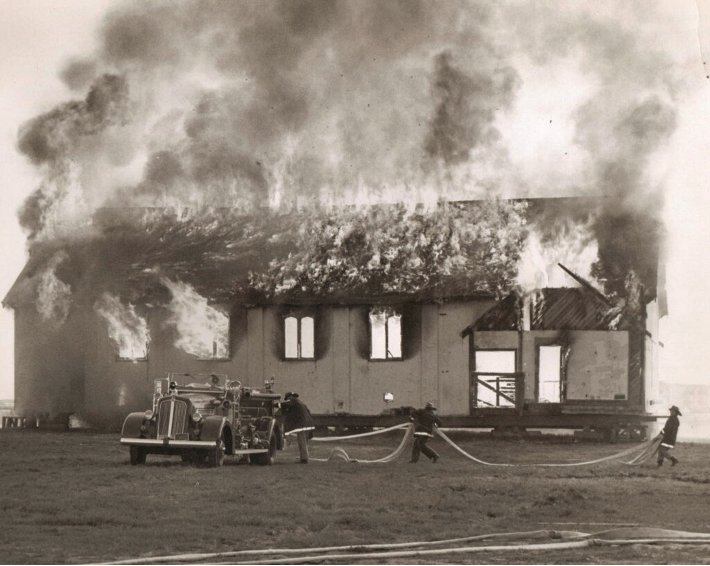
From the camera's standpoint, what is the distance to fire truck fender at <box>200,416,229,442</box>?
23.1 metres

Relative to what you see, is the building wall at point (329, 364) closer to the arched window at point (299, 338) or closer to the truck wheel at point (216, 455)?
the arched window at point (299, 338)

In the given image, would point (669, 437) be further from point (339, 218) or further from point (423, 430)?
point (339, 218)

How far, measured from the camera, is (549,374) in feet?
132

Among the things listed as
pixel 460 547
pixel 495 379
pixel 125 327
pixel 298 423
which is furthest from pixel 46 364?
pixel 460 547

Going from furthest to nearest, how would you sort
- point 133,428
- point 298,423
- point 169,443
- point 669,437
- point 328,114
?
point 328,114 < point 298,423 < point 669,437 < point 133,428 < point 169,443

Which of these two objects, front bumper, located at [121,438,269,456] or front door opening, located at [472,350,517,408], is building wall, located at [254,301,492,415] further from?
front bumper, located at [121,438,269,456]

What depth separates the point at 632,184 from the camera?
35125 mm

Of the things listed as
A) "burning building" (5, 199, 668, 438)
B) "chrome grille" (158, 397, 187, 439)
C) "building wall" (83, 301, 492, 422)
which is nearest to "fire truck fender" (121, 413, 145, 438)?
"chrome grille" (158, 397, 187, 439)

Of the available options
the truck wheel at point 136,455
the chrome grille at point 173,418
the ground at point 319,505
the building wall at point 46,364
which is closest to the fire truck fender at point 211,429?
the chrome grille at point 173,418

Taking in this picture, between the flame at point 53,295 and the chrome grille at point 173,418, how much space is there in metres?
17.7

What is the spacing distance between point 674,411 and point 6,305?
1032 inches

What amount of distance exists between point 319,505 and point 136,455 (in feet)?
25.4

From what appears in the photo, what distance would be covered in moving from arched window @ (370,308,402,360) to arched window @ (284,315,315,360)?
218 centimetres

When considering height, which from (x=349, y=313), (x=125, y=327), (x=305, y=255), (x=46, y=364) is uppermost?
(x=305, y=255)
